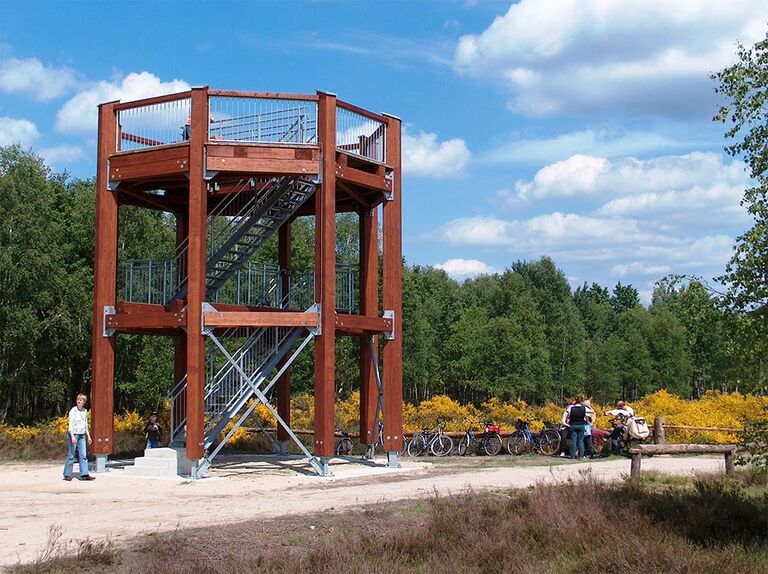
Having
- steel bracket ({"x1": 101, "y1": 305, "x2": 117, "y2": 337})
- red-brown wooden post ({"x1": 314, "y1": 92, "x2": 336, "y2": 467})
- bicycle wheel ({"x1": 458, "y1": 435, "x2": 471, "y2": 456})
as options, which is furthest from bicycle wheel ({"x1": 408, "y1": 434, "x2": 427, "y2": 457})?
steel bracket ({"x1": 101, "y1": 305, "x2": 117, "y2": 337})

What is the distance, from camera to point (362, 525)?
15578mm

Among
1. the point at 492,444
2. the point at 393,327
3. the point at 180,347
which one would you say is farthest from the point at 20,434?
the point at 492,444

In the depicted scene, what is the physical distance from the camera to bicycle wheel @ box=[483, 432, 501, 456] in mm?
30672

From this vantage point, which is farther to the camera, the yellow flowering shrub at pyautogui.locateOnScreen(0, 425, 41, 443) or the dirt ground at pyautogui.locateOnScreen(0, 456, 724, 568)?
the yellow flowering shrub at pyautogui.locateOnScreen(0, 425, 41, 443)

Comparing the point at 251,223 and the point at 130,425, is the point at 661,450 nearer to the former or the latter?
the point at 251,223

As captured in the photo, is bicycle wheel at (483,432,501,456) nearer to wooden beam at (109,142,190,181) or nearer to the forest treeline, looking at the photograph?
the forest treeline

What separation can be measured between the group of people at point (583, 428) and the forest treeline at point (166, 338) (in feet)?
10.2

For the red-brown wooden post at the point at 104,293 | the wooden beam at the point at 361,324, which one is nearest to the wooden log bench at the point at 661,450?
the wooden beam at the point at 361,324

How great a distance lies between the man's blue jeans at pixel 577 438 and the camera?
91.6 ft

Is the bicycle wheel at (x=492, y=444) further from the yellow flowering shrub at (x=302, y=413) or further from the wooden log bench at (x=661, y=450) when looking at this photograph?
the wooden log bench at (x=661, y=450)

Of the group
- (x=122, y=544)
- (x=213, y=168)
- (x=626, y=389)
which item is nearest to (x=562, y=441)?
(x=213, y=168)

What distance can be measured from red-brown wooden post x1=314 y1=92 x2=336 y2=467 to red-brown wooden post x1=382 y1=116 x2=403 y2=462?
2.67 meters

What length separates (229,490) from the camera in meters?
21.0

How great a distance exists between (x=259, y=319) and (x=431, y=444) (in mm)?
Result: 9955
